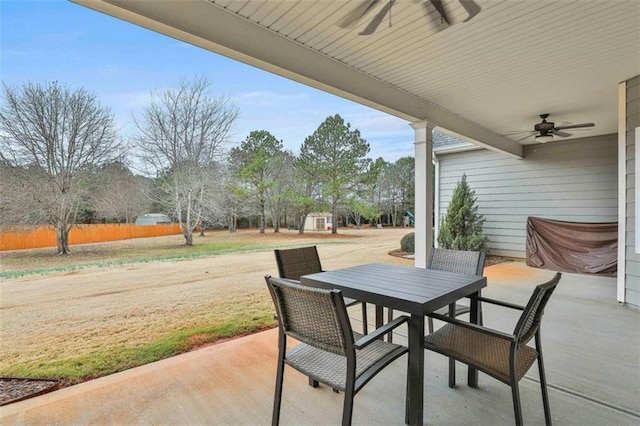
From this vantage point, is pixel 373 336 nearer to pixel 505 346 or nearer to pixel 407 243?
pixel 505 346

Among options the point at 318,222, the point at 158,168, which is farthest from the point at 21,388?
the point at 318,222

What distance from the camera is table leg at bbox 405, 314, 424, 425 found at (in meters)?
1.55

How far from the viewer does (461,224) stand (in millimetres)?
7234

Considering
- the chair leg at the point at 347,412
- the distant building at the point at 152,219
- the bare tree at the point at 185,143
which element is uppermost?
the bare tree at the point at 185,143

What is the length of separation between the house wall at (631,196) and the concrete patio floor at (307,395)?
51.8 inches

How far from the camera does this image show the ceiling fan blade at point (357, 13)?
1804 mm

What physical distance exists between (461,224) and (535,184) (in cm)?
187

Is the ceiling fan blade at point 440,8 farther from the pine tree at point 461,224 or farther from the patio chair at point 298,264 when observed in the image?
the pine tree at point 461,224

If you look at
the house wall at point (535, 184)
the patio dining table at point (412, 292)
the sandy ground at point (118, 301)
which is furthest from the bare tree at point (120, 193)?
the house wall at point (535, 184)

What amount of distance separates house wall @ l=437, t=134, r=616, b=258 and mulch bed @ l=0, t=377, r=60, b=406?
26.1 ft

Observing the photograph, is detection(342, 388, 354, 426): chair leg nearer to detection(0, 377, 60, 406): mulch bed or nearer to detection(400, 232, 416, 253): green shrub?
detection(0, 377, 60, 406): mulch bed

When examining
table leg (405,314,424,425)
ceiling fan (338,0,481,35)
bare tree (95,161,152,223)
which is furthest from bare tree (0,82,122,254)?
table leg (405,314,424,425)

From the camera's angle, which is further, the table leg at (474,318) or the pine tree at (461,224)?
the pine tree at (461,224)

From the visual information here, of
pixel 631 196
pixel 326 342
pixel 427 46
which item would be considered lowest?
pixel 326 342
